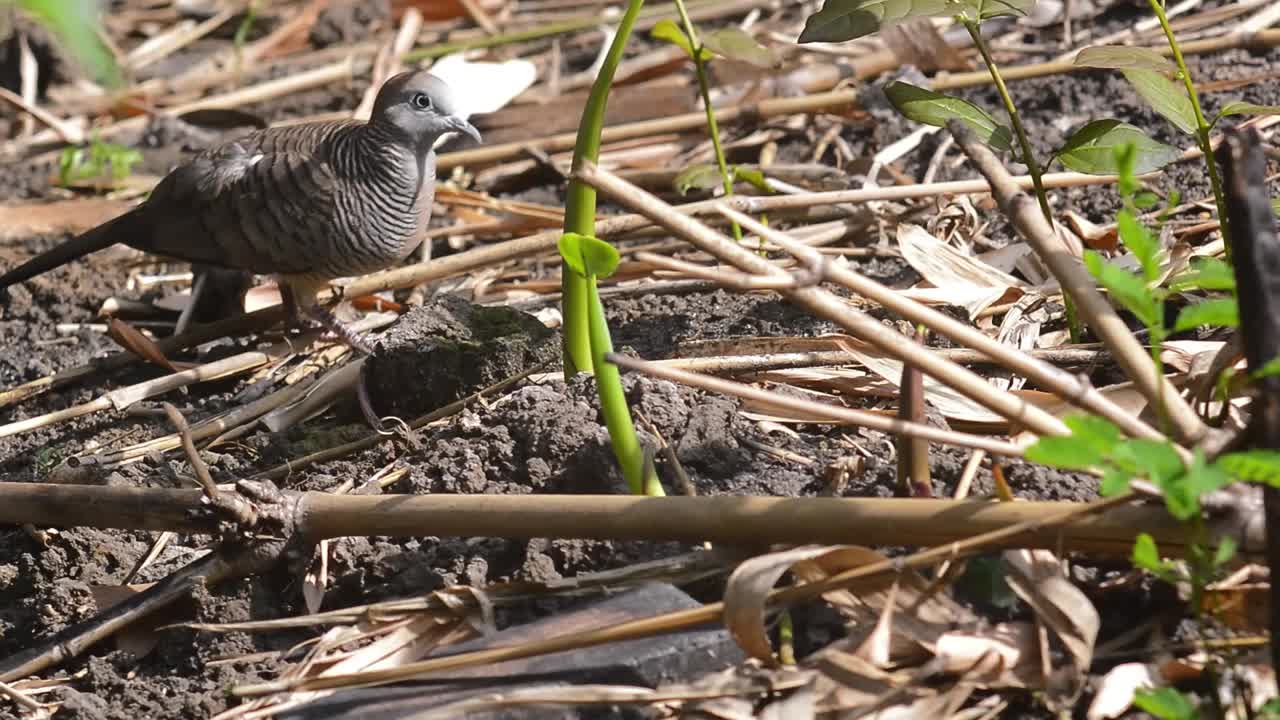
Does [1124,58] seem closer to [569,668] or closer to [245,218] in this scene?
[569,668]

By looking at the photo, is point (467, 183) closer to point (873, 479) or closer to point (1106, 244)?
point (1106, 244)

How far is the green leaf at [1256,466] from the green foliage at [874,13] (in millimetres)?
1165

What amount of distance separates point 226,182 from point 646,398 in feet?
6.69

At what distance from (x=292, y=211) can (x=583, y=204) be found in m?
1.95

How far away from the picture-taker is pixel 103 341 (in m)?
4.18

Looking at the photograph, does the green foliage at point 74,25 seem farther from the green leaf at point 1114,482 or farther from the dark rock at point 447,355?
the dark rock at point 447,355

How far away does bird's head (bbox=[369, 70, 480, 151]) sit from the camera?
427 centimetres

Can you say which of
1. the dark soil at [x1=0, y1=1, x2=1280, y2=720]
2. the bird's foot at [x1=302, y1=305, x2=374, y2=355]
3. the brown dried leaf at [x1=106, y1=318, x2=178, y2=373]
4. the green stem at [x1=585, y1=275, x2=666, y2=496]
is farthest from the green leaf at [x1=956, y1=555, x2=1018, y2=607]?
the brown dried leaf at [x1=106, y1=318, x2=178, y2=373]

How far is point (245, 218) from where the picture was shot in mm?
4066


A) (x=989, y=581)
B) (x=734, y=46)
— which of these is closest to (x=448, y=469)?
(x=989, y=581)

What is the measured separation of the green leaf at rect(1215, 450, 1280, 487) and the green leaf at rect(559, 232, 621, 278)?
0.88 meters

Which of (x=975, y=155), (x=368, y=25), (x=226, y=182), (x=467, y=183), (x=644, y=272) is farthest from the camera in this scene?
(x=368, y=25)

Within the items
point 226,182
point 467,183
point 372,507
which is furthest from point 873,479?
point 467,183

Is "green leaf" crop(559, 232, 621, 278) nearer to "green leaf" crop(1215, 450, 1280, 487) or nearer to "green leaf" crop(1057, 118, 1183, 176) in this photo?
"green leaf" crop(1215, 450, 1280, 487)
